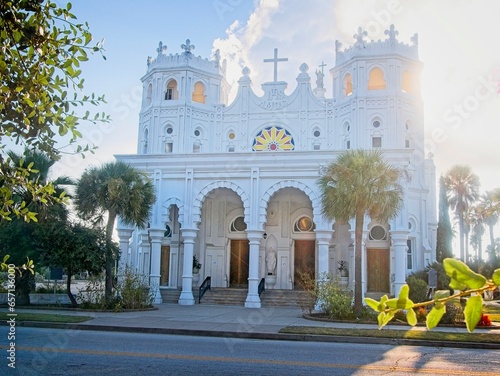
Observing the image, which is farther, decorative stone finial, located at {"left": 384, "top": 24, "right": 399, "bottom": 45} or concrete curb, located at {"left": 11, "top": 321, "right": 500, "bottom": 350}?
decorative stone finial, located at {"left": 384, "top": 24, "right": 399, "bottom": 45}

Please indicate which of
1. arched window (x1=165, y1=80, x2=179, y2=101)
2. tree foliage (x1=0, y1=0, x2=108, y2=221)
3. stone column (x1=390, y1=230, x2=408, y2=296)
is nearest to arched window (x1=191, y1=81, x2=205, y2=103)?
arched window (x1=165, y1=80, x2=179, y2=101)

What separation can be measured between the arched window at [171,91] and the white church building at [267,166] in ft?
0.31

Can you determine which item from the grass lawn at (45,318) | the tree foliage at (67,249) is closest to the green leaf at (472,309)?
the grass lawn at (45,318)

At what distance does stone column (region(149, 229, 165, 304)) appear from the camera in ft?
94.8

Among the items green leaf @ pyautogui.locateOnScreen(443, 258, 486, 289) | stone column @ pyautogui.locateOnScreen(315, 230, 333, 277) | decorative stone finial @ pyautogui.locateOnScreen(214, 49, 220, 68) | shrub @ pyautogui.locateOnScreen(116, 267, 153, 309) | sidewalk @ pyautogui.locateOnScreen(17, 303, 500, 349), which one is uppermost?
decorative stone finial @ pyautogui.locateOnScreen(214, 49, 220, 68)

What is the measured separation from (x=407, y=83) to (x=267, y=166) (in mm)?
11770

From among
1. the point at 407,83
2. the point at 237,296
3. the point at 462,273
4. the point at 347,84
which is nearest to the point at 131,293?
the point at 237,296

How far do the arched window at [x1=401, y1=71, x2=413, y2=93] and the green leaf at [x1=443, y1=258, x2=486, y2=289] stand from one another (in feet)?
112

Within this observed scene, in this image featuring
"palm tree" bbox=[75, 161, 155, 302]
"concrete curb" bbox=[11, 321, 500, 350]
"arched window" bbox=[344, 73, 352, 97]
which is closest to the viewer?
"concrete curb" bbox=[11, 321, 500, 350]

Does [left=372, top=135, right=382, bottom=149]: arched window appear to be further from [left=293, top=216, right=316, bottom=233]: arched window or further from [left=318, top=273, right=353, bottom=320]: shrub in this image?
[left=318, top=273, right=353, bottom=320]: shrub

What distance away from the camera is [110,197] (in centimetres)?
2330

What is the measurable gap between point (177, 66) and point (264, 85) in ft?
19.2

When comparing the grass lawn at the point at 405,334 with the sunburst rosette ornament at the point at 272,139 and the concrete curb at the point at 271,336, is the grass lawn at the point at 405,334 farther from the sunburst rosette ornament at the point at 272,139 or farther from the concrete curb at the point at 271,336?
the sunburst rosette ornament at the point at 272,139

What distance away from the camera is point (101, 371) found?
989 cm
